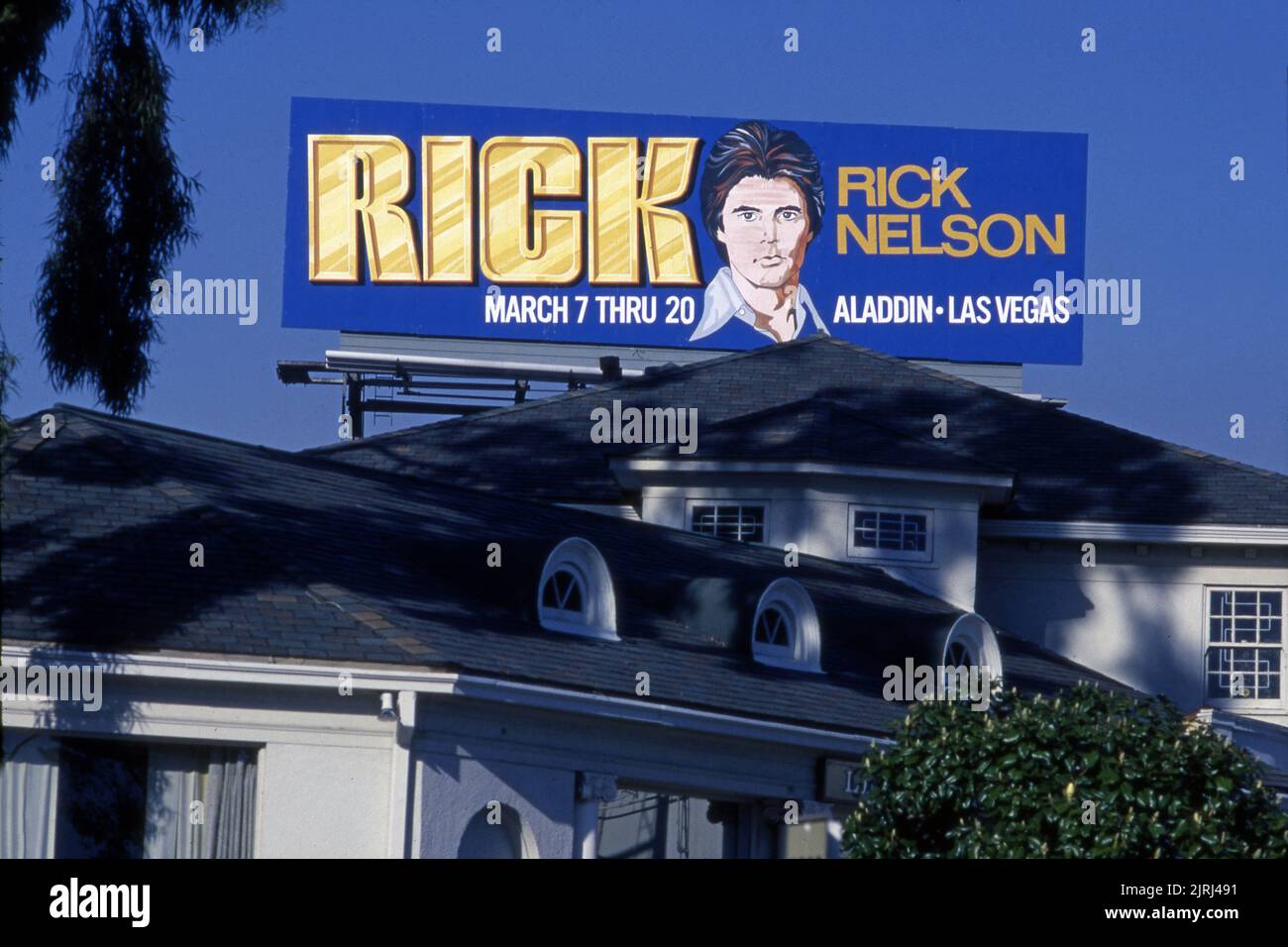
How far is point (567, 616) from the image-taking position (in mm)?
20109

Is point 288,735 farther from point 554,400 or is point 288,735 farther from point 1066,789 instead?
point 554,400

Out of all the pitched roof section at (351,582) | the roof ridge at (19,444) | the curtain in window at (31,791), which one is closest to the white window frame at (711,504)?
the pitched roof section at (351,582)

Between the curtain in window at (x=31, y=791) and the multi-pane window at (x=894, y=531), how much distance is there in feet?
43.1

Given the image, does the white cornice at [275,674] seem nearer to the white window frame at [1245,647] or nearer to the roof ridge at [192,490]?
the roof ridge at [192,490]

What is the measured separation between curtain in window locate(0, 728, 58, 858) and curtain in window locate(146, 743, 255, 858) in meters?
0.76

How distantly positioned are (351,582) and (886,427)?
1164 cm

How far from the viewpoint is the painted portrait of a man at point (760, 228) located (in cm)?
4456

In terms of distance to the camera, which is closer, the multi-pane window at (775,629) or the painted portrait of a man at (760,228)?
the multi-pane window at (775,629)

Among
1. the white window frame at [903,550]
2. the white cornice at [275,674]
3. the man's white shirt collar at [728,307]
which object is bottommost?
the white cornice at [275,674]
